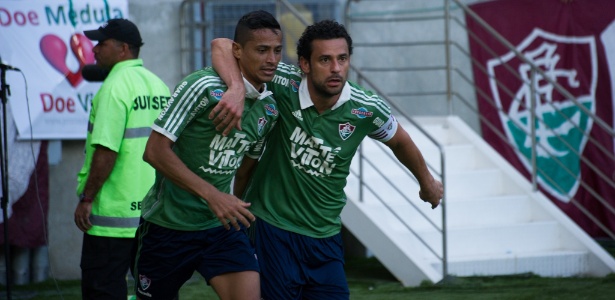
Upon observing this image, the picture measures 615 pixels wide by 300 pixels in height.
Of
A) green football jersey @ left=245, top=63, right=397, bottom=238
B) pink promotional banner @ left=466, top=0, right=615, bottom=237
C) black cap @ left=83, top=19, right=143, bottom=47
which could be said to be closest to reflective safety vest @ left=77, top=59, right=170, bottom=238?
black cap @ left=83, top=19, right=143, bottom=47

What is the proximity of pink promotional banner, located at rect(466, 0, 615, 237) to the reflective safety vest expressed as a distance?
456cm

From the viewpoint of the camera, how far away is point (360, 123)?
5.35 m

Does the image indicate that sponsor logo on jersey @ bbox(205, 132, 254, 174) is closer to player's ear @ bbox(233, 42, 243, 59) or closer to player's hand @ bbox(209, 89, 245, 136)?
player's hand @ bbox(209, 89, 245, 136)

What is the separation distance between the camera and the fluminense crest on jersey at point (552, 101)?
10516 millimetres

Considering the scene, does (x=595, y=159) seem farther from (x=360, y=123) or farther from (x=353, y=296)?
(x=360, y=123)

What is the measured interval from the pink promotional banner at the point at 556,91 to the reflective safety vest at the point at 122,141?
15.0 ft

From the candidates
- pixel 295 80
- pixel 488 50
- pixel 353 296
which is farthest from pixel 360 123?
pixel 488 50

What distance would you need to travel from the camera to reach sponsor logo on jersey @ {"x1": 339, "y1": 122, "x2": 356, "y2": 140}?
5312mm

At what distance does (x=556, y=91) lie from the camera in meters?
10.7

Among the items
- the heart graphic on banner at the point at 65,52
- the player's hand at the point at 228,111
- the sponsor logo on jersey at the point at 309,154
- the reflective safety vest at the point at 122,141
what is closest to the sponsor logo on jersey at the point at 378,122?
the sponsor logo on jersey at the point at 309,154

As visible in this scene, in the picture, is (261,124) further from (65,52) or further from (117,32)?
(65,52)

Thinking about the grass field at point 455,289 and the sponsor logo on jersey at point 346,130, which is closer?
the sponsor logo on jersey at point 346,130

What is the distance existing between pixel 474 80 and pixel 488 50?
93cm

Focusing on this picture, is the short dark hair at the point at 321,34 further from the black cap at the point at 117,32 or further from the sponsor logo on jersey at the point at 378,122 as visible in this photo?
the black cap at the point at 117,32
